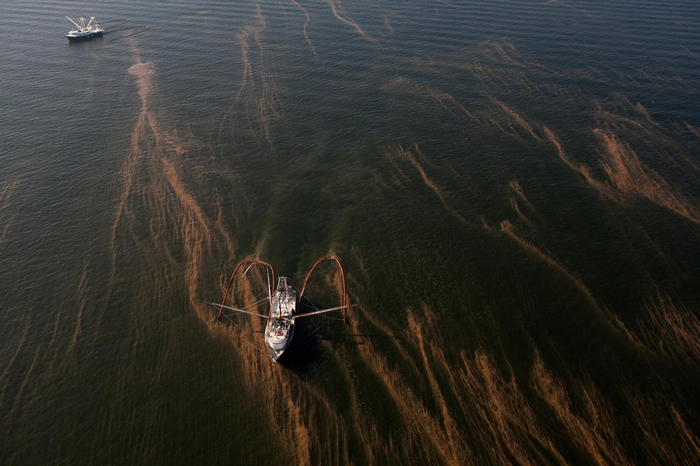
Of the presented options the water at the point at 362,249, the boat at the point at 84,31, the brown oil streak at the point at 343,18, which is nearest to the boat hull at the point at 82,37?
the boat at the point at 84,31

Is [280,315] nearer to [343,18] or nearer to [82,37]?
[343,18]

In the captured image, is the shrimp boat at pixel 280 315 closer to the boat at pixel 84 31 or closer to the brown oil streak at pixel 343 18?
the brown oil streak at pixel 343 18

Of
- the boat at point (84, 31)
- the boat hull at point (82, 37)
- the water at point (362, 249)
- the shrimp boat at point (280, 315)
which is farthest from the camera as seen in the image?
the boat at point (84, 31)

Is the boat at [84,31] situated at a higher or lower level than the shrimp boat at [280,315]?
higher

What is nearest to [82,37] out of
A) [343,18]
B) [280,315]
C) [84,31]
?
[84,31]

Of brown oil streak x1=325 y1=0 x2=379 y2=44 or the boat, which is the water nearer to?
the boat

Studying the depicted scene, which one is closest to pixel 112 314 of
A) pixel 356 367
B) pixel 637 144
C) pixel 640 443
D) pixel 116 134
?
pixel 356 367
